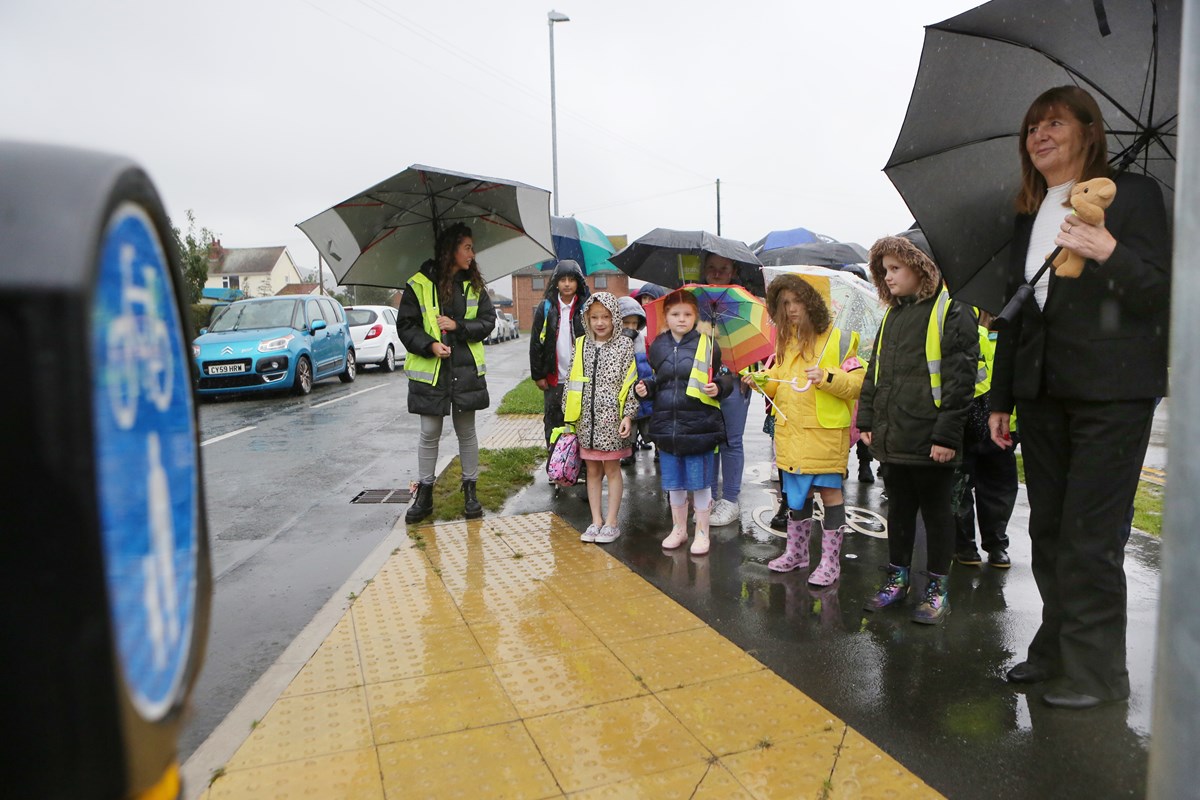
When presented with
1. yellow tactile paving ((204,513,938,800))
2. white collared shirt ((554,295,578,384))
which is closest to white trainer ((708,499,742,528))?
yellow tactile paving ((204,513,938,800))

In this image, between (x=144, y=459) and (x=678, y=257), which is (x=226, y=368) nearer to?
(x=678, y=257)

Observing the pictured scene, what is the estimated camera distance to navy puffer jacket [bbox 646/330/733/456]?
5383 millimetres

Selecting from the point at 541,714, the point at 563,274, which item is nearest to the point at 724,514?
the point at 563,274

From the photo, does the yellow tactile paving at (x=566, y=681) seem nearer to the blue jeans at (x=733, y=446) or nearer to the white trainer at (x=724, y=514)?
the white trainer at (x=724, y=514)

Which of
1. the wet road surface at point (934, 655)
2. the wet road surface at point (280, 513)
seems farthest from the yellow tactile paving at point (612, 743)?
the wet road surface at point (280, 513)

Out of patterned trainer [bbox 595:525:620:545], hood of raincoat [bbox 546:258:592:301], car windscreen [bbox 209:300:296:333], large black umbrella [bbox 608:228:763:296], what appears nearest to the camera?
patterned trainer [bbox 595:525:620:545]

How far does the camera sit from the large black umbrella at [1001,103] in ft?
10.1

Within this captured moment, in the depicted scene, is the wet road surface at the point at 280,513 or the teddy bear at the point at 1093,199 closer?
the teddy bear at the point at 1093,199

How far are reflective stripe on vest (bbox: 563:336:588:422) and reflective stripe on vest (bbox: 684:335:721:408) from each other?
0.81 metres

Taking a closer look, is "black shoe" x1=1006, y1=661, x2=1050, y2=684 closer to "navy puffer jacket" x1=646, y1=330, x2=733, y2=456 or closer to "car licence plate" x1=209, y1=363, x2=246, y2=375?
"navy puffer jacket" x1=646, y1=330, x2=733, y2=456

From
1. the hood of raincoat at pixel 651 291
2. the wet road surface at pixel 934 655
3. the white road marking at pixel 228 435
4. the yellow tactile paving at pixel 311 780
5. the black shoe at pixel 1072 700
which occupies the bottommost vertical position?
the white road marking at pixel 228 435

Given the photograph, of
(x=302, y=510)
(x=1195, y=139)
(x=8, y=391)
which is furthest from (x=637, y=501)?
(x=8, y=391)

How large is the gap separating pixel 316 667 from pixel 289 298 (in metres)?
13.5

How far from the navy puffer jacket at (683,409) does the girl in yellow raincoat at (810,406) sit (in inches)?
16.5
